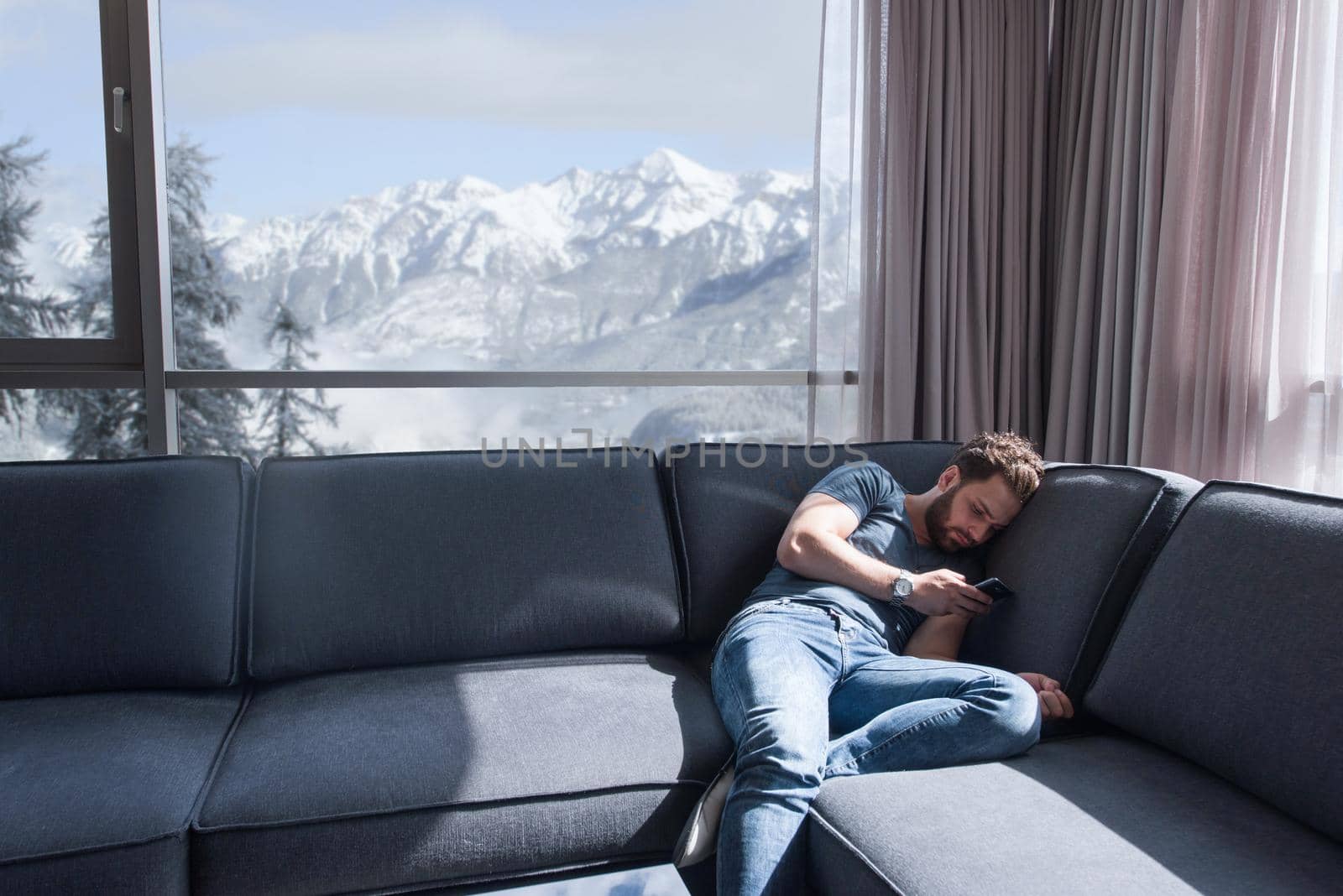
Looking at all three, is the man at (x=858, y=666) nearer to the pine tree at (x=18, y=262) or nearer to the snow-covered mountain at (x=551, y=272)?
the snow-covered mountain at (x=551, y=272)

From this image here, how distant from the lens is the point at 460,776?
144 centimetres

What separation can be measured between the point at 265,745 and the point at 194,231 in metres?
3.70

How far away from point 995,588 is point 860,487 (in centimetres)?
35

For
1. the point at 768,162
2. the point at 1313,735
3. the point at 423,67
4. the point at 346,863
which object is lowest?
the point at 346,863

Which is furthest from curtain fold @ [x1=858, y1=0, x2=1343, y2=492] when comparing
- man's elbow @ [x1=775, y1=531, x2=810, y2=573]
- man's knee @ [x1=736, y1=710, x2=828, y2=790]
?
man's knee @ [x1=736, y1=710, x2=828, y2=790]

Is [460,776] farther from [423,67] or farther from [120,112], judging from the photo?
[423,67]

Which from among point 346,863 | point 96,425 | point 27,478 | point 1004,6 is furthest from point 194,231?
point 346,863

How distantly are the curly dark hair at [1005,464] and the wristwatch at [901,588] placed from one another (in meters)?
0.28

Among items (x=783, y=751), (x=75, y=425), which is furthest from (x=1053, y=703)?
(x=75, y=425)

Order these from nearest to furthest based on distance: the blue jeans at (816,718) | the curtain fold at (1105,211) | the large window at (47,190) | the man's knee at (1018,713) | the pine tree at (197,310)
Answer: the blue jeans at (816,718) → the man's knee at (1018,713) → the curtain fold at (1105,211) → the large window at (47,190) → the pine tree at (197,310)

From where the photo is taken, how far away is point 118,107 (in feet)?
8.30

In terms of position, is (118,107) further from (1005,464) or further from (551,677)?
(1005,464)

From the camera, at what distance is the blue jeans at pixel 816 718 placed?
136cm

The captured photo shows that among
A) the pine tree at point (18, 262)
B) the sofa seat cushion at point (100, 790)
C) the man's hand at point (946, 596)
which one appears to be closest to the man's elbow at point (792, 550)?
the man's hand at point (946, 596)
